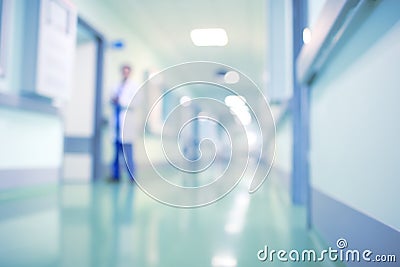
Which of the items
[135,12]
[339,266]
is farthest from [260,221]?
[135,12]

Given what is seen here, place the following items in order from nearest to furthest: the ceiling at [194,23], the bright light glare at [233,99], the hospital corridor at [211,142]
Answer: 1. the hospital corridor at [211,142]
2. the bright light glare at [233,99]
3. the ceiling at [194,23]

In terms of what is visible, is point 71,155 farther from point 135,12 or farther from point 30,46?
point 135,12

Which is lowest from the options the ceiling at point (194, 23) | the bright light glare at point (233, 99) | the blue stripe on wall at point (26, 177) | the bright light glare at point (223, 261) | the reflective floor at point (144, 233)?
the reflective floor at point (144, 233)

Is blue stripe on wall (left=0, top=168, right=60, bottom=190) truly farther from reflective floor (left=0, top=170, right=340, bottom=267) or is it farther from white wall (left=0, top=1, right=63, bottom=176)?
reflective floor (left=0, top=170, right=340, bottom=267)

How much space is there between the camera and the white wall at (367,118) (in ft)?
1.91

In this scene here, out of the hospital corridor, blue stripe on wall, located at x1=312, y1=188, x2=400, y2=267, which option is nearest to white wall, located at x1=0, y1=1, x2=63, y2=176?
the hospital corridor

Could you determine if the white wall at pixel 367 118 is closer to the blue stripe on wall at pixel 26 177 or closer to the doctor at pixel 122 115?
the blue stripe on wall at pixel 26 177

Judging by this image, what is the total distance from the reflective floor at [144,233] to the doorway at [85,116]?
1.72 meters

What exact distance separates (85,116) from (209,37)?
253 centimetres

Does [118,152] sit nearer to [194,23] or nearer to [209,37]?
[194,23]

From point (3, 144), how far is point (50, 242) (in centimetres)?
165

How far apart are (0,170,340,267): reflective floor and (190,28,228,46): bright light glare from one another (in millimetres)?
3627

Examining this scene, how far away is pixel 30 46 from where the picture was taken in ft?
8.52

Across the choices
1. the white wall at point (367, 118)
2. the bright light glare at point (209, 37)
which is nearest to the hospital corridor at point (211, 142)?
the white wall at point (367, 118)
